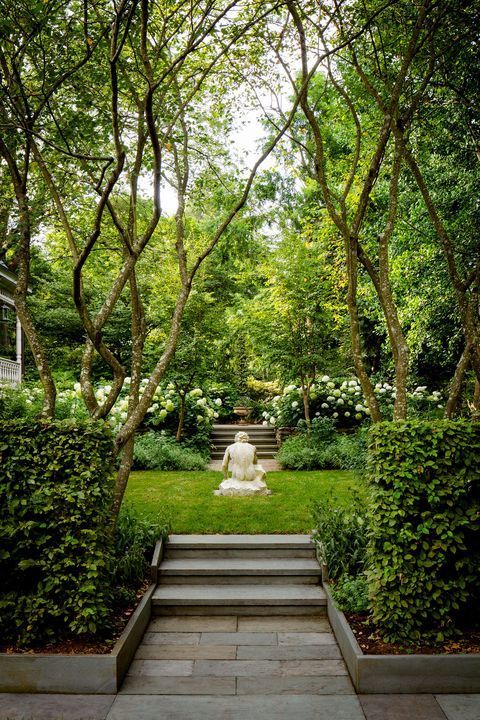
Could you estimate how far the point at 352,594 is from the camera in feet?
18.0

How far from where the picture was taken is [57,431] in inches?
195

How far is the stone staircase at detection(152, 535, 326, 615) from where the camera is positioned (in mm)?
5969

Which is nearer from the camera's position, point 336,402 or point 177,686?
point 177,686

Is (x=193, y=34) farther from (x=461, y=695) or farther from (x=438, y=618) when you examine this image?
(x=461, y=695)

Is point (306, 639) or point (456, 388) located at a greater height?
point (456, 388)

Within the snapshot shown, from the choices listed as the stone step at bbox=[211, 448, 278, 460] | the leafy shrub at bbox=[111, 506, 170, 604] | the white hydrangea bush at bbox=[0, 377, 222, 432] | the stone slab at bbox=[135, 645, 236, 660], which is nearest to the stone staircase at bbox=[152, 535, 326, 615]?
the leafy shrub at bbox=[111, 506, 170, 604]

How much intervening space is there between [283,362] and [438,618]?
32.6 ft

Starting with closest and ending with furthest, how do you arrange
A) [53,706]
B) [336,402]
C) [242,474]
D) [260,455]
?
[53,706], [242,474], [336,402], [260,455]

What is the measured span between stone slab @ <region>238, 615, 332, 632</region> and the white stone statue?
377cm

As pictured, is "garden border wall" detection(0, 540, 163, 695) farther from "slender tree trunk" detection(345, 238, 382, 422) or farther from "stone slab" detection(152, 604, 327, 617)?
"slender tree trunk" detection(345, 238, 382, 422)

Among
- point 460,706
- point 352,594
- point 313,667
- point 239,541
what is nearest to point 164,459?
point 239,541

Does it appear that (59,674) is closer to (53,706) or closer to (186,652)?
(53,706)

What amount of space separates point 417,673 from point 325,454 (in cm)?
827

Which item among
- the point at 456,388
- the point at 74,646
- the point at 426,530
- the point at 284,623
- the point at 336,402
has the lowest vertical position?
the point at 284,623
